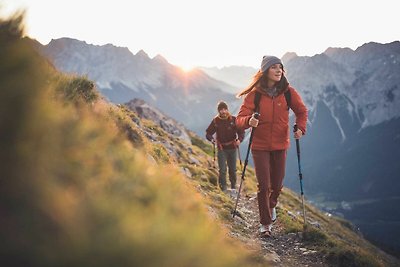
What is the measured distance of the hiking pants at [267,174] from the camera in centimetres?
1048

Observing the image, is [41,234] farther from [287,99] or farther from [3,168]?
[287,99]

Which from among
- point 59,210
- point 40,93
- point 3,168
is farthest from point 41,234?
point 40,93

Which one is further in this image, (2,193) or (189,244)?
(189,244)

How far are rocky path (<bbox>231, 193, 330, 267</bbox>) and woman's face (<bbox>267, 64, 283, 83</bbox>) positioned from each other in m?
3.90

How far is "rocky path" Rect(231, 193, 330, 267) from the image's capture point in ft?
29.1

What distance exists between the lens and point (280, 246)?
10273 millimetres

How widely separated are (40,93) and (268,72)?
6.59 m

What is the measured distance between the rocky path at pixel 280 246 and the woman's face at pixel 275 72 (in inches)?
154

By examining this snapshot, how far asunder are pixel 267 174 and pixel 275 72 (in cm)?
255

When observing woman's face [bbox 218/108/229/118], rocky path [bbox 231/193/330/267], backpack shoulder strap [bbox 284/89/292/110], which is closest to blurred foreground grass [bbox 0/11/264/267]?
rocky path [bbox 231/193/330/267]

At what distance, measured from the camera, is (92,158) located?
477 cm

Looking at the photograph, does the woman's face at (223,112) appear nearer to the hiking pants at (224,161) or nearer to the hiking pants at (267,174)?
the hiking pants at (224,161)

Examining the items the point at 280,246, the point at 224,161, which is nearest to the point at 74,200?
the point at 280,246

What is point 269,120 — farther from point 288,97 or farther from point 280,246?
point 280,246
